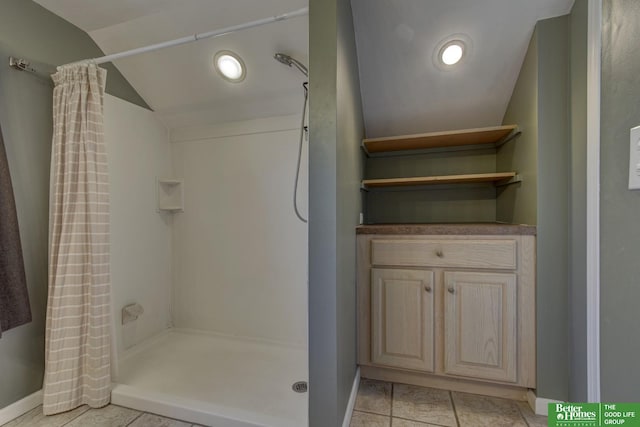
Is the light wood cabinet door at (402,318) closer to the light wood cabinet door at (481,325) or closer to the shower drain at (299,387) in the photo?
the light wood cabinet door at (481,325)

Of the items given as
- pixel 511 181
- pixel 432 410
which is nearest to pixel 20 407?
pixel 432 410

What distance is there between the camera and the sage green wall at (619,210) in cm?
59

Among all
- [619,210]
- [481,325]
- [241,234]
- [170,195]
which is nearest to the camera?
[619,210]

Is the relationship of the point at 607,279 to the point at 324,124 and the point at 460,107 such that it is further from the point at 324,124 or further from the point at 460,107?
the point at 460,107

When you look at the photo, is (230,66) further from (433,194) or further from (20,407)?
(20,407)

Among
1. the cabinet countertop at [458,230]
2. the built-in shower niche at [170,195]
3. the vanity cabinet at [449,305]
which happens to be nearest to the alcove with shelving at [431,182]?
the cabinet countertop at [458,230]

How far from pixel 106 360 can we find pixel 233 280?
899 millimetres

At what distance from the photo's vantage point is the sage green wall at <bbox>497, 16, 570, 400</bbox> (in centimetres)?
128

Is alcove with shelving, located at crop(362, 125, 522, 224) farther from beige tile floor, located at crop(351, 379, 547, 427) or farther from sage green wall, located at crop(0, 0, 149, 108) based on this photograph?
sage green wall, located at crop(0, 0, 149, 108)

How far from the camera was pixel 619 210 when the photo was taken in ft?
2.08

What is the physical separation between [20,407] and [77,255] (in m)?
0.83

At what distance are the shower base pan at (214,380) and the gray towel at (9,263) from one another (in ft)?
2.04

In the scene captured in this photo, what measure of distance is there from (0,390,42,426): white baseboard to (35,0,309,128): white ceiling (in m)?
1.94

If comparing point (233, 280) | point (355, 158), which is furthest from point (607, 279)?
point (233, 280)
